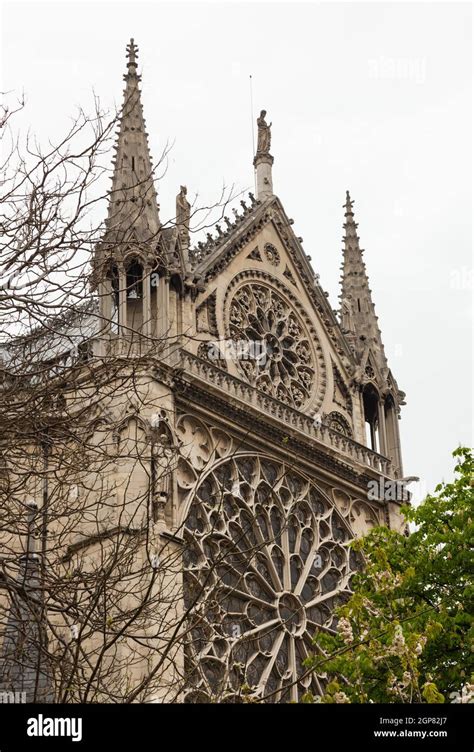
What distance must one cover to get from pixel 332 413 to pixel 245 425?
4311mm

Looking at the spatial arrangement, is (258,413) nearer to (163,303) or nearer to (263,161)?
(163,303)

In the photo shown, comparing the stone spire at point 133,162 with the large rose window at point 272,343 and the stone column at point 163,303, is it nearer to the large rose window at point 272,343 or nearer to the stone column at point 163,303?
the stone column at point 163,303

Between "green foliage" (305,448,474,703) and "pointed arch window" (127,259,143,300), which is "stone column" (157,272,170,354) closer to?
"pointed arch window" (127,259,143,300)

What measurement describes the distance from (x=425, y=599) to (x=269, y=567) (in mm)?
7272

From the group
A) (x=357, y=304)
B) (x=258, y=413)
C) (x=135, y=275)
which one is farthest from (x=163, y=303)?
(x=357, y=304)

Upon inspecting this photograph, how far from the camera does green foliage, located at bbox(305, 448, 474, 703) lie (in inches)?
719

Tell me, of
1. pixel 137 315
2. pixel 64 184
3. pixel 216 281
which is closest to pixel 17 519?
pixel 64 184

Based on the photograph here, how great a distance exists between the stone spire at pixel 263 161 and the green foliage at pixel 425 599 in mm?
12846

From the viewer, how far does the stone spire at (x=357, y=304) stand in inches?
1341
